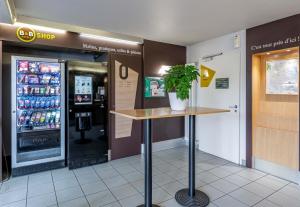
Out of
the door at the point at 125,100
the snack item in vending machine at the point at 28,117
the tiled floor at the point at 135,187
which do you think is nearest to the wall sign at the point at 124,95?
the door at the point at 125,100

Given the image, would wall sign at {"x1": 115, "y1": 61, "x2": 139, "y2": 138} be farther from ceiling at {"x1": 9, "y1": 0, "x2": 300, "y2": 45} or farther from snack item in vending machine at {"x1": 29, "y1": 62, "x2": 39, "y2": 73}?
snack item in vending machine at {"x1": 29, "y1": 62, "x2": 39, "y2": 73}

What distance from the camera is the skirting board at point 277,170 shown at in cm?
296

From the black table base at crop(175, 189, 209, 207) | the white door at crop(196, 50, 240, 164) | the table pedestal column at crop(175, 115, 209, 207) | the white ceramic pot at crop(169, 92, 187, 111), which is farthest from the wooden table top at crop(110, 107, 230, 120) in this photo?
the white door at crop(196, 50, 240, 164)

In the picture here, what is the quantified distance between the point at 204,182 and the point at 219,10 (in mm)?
2569

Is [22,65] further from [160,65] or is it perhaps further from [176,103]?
[160,65]

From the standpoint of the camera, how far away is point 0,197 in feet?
8.36

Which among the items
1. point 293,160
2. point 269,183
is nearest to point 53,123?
point 269,183

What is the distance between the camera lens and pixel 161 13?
290 cm

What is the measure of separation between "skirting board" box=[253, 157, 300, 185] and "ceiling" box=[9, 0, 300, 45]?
2.37m

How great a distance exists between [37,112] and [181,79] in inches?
103

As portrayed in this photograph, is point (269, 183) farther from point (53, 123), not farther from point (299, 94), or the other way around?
point (53, 123)

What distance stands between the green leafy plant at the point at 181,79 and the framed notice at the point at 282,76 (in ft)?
5.86

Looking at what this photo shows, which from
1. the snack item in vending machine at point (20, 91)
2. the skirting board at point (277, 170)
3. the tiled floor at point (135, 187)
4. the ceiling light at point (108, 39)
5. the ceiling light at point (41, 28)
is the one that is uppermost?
the ceiling light at point (108, 39)

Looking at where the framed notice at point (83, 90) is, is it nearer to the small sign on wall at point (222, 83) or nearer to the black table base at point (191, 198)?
the black table base at point (191, 198)
